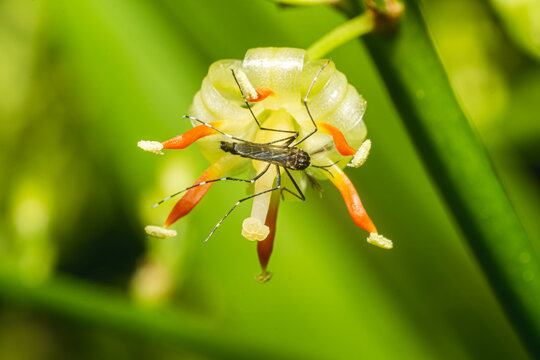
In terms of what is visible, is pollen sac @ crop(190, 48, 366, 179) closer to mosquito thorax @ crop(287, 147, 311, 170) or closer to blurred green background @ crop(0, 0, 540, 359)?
mosquito thorax @ crop(287, 147, 311, 170)

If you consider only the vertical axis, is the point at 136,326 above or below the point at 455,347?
above

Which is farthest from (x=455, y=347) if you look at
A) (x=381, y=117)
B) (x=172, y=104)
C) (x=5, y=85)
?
(x=5, y=85)

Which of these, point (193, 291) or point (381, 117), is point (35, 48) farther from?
point (381, 117)

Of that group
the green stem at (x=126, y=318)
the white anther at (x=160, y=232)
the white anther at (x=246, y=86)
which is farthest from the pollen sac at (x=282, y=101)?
the green stem at (x=126, y=318)

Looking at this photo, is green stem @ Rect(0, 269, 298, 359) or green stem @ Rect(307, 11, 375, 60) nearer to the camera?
green stem @ Rect(307, 11, 375, 60)

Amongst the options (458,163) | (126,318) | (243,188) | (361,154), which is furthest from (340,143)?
(243,188)

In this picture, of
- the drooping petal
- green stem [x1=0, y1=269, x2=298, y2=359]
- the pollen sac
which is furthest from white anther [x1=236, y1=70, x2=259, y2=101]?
green stem [x1=0, y1=269, x2=298, y2=359]

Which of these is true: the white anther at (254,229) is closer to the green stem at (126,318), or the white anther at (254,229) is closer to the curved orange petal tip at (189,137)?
the curved orange petal tip at (189,137)
